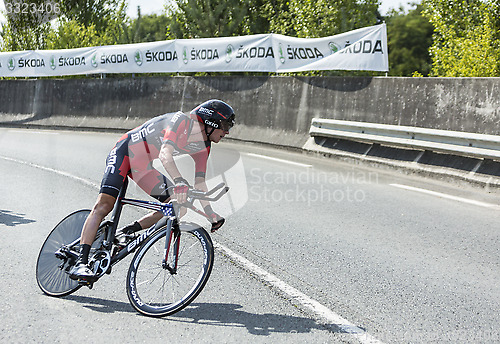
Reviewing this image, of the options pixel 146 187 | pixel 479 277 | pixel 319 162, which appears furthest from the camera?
pixel 319 162

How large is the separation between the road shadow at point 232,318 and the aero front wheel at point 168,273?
15cm

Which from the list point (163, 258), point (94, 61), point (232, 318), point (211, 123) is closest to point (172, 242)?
point (163, 258)

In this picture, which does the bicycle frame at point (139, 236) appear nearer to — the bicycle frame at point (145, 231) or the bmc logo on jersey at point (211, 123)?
the bicycle frame at point (145, 231)

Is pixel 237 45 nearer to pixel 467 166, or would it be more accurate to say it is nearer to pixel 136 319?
pixel 467 166

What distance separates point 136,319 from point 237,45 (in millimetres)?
12138

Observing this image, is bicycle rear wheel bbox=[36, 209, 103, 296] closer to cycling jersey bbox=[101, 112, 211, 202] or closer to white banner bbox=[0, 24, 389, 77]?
cycling jersey bbox=[101, 112, 211, 202]

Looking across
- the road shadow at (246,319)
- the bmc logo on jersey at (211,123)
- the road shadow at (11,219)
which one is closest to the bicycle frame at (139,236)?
the road shadow at (246,319)

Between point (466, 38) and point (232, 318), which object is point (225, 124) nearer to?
point (232, 318)

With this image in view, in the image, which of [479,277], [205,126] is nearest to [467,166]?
[479,277]

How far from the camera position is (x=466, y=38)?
20.0 metres

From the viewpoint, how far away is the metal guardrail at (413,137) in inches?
366

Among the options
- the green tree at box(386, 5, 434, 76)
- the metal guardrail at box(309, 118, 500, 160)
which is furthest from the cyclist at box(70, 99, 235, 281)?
the green tree at box(386, 5, 434, 76)

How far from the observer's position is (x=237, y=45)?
15.6 metres

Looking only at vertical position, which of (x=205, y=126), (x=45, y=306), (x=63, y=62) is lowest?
(x=45, y=306)
